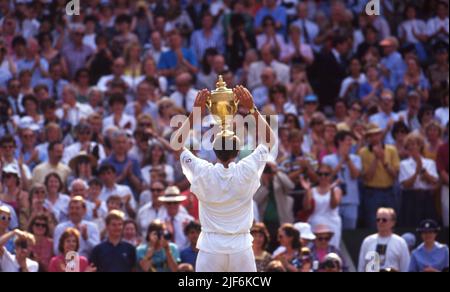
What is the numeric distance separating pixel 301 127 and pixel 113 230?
13.6 ft

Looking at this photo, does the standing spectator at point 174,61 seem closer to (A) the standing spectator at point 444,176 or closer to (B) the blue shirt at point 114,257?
(A) the standing spectator at point 444,176

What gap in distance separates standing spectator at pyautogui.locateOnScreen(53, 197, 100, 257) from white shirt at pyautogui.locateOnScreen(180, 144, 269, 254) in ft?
14.5

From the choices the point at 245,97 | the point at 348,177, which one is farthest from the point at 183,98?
the point at 245,97

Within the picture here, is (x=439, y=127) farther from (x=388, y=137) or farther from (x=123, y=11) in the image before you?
(x=123, y=11)

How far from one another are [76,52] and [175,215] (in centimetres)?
529

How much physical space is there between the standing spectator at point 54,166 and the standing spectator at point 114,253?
1861 millimetres

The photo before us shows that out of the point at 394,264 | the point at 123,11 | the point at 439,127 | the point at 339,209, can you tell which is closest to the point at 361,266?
the point at 394,264

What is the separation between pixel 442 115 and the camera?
1988 cm

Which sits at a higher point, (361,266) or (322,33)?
(322,33)

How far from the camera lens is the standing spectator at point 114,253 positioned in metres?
16.0

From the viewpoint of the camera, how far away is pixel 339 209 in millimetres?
18141

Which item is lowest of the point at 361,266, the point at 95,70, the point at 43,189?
the point at 361,266

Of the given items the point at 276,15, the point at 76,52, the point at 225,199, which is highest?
the point at 276,15

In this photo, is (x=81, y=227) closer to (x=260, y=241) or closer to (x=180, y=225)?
(x=180, y=225)
